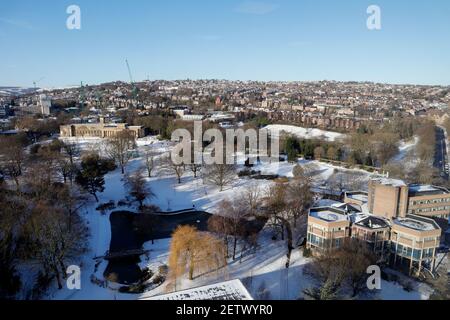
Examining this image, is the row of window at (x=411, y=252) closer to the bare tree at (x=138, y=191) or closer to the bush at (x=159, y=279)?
the bush at (x=159, y=279)

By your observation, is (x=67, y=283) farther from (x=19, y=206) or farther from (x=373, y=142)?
(x=373, y=142)

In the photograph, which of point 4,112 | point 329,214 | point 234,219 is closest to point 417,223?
point 329,214

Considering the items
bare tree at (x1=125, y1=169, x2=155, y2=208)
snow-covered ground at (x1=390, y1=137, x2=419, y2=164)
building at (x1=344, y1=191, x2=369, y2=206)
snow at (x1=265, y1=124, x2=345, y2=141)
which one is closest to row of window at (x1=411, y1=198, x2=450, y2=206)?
building at (x1=344, y1=191, x2=369, y2=206)

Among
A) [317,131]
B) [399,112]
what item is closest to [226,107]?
[317,131]

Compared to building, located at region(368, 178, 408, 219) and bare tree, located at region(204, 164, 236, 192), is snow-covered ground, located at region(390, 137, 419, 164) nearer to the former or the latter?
building, located at region(368, 178, 408, 219)

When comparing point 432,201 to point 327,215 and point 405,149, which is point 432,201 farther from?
point 405,149
